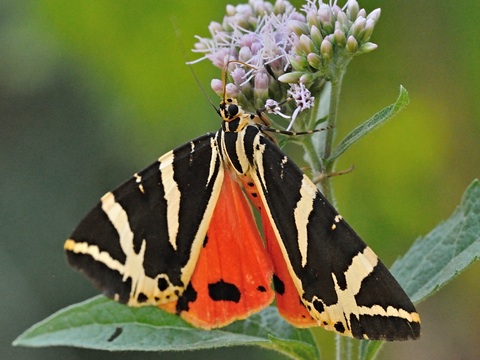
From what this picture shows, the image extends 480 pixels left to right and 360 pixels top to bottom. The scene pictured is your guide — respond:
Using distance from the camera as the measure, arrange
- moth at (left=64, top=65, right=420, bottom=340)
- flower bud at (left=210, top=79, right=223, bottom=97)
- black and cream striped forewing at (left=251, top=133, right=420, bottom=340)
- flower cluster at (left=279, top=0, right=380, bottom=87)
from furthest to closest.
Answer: flower bud at (left=210, top=79, right=223, bottom=97), flower cluster at (left=279, top=0, right=380, bottom=87), moth at (left=64, top=65, right=420, bottom=340), black and cream striped forewing at (left=251, top=133, right=420, bottom=340)

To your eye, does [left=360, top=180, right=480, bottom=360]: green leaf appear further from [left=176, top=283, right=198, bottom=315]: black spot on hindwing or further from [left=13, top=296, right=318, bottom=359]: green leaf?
[left=176, top=283, right=198, bottom=315]: black spot on hindwing

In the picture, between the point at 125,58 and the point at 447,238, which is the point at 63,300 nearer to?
the point at 125,58

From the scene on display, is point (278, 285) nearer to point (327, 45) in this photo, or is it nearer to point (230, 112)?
point (230, 112)

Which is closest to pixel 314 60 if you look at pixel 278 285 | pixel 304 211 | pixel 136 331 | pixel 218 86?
pixel 218 86

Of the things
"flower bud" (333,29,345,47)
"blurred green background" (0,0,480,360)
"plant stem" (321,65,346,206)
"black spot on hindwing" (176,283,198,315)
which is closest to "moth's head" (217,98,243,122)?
"plant stem" (321,65,346,206)

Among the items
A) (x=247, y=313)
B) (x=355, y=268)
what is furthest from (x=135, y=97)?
(x=355, y=268)

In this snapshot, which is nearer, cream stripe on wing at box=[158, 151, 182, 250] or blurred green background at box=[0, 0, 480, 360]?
cream stripe on wing at box=[158, 151, 182, 250]
